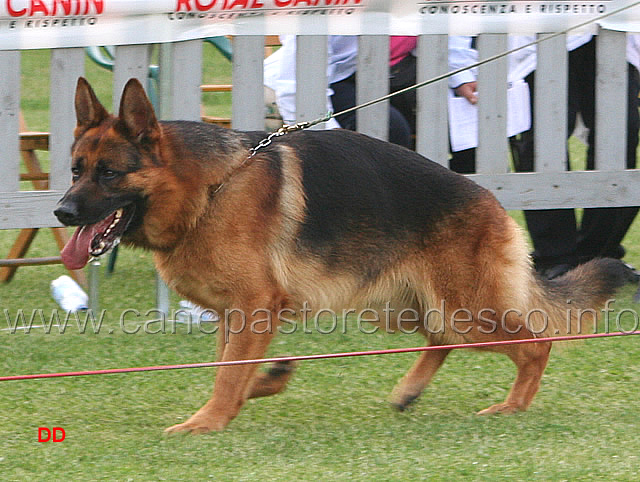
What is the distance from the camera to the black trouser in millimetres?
5957

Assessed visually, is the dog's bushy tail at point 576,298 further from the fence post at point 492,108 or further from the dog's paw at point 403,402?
the fence post at point 492,108

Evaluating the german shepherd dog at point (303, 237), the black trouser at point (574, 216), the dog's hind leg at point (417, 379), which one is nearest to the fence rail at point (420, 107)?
the black trouser at point (574, 216)

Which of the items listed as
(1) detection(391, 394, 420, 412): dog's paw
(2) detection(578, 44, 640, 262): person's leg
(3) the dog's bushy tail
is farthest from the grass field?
A: (2) detection(578, 44, 640, 262): person's leg

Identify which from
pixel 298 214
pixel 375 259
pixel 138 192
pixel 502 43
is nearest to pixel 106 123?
pixel 138 192

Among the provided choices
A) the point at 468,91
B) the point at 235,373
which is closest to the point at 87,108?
the point at 235,373

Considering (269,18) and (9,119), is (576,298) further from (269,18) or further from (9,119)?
(9,119)

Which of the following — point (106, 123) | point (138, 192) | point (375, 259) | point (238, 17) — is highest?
point (238, 17)

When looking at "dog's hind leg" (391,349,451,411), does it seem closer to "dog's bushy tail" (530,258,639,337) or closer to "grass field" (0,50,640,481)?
"grass field" (0,50,640,481)

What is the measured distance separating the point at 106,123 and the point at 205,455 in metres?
1.31

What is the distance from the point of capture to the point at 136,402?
14.2 ft

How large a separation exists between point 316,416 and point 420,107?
6.37 feet

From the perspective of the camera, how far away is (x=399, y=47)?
5785 mm

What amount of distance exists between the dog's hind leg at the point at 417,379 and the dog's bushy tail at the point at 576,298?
1.45 feet

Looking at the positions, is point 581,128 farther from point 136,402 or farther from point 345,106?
point 136,402
